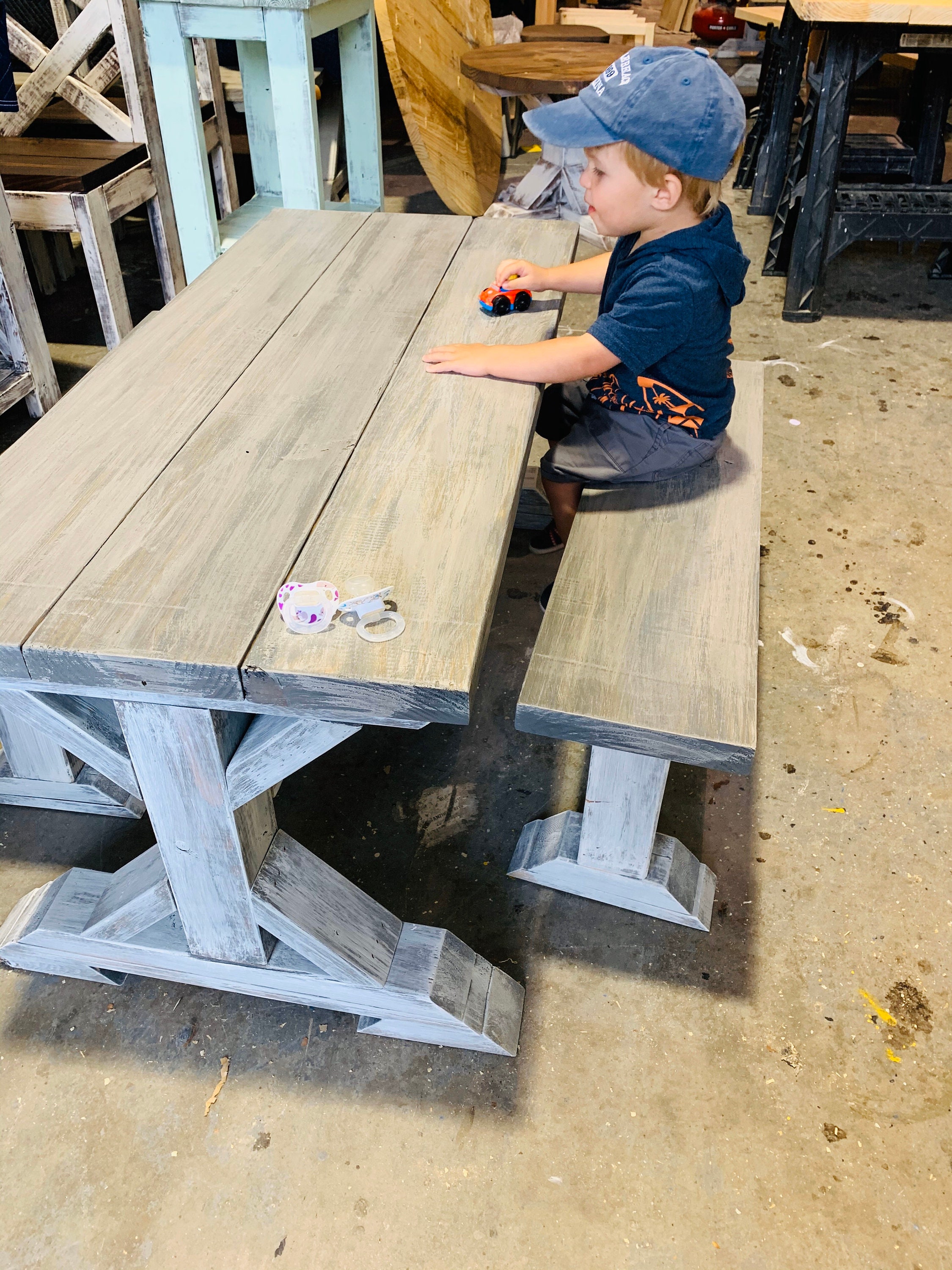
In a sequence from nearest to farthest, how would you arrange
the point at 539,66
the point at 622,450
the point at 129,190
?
1. the point at 622,450
2. the point at 129,190
3. the point at 539,66

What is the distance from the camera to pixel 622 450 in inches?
73.0

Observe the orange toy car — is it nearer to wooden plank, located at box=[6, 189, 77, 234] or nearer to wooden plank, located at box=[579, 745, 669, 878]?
wooden plank, located at box=[579, 745, 669, 878]

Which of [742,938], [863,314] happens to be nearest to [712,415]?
[742,938]

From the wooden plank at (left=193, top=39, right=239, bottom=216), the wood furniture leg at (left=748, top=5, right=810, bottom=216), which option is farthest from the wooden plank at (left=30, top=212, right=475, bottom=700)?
the wood furniture leg at (left=748, top=5, right=810, bottom=216)

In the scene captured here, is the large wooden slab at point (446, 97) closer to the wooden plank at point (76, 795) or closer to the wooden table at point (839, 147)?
the wooden table at point (839, 147)

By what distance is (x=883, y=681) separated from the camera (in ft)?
7.30

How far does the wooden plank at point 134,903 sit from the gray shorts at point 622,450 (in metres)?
1.03

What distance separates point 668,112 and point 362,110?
2539mm

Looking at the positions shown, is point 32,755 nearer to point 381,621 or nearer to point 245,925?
point 245,925

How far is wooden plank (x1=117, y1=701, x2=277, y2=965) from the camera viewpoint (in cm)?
125

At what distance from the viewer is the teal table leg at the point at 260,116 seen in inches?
140

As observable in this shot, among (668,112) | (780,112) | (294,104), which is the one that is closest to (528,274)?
(668,112)

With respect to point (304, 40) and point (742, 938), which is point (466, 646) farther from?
point (304, 40)

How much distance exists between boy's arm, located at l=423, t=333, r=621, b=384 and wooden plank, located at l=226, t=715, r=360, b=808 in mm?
727
